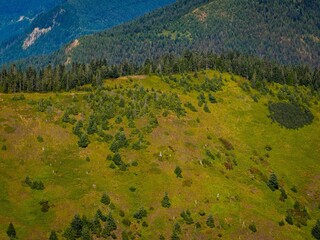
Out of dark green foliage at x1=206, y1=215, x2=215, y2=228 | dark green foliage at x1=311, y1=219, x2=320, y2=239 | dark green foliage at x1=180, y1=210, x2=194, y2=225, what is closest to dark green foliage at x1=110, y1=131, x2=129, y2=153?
dark green foliage at x1=180, y1=210, x2=194, y2=225

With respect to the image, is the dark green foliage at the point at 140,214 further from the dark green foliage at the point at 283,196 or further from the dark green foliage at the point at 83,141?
the dark green foliage at the point at 283,196

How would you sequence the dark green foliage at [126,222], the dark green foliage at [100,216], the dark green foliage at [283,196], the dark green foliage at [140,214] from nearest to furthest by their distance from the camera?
1. the dark green foliage at [100,216]
2. the dark green foliage at [126,222]
3. the dark green foliage at [140,214]
4. the dark green foliage at [283,196]

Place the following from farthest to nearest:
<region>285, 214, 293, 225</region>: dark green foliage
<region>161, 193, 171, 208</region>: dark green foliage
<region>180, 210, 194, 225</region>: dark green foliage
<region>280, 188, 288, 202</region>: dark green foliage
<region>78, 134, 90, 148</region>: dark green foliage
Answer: <region>280, 188, 288, 202</region>: dark green foliage < <region>78, 134, 90, 148</region>: dark green foliage < <region>285, 214, 293, 225</region>: dark green foliage < <region>161, 193, 171, 208</region>: dark green foliage < <region>180, 210, 194, 225</region>: dark green foliage

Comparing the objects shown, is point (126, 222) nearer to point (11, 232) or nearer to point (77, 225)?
point (77, 225)

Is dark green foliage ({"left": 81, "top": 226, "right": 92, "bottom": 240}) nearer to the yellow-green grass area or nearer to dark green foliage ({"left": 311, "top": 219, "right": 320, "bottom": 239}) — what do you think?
the yellow-green grass area

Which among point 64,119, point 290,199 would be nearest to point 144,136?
point 64,119

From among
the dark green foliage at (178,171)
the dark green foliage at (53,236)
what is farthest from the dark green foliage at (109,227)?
the dark green foliage at (178,171)

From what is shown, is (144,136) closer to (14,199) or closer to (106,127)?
(106,127)

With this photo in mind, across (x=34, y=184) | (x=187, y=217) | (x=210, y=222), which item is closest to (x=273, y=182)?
(x=210, y=222)

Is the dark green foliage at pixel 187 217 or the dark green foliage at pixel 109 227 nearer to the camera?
Result: the dark green foliage at pixel 109 227
